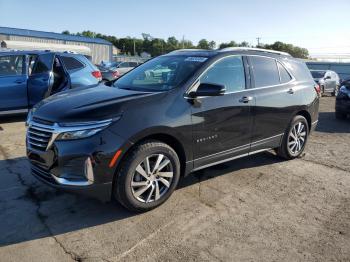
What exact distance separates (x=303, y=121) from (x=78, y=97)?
3.81 meters

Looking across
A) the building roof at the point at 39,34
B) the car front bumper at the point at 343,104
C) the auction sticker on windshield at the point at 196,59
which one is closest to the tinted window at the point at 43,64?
the auction sticker on windshield at the point at 196,59

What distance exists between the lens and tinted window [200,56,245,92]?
4566 millimetres

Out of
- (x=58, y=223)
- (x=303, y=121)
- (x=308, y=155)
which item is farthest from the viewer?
(x=308, y=155)

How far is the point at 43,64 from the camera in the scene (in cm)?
864

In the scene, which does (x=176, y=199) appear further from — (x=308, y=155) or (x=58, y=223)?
(x=308, y=155)

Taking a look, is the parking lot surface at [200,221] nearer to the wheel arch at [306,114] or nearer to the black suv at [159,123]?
the black suv at [159,123]

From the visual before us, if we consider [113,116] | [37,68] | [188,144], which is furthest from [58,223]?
[37,68]

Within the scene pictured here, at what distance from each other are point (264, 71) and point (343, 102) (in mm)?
6400

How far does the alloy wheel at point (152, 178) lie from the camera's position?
3.88 metres

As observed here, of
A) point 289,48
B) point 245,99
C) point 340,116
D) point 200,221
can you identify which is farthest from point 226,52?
point 289,48

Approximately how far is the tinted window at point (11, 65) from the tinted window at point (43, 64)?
32cm

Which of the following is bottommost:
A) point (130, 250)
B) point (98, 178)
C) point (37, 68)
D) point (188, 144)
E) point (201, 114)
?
point (130, 250)

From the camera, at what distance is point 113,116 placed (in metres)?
3.66

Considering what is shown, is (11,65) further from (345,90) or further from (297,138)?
(345,90)
